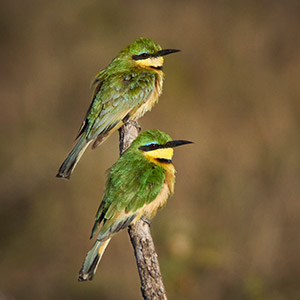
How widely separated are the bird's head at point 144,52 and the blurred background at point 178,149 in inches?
65.4

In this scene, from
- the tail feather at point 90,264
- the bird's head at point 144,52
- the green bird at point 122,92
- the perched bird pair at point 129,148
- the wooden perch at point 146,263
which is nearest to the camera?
the wooden perch at point 146,263

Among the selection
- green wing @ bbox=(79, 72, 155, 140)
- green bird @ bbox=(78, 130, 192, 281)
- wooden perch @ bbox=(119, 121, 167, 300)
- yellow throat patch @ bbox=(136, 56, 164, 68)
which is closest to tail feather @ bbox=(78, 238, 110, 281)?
green bird @ bbox=(78, 130, 192, 281)

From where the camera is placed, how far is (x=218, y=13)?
621 cm

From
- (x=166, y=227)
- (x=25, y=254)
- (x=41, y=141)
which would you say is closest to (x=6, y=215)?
(x=25, y=254)

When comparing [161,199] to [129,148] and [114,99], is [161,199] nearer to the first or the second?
[129,148]

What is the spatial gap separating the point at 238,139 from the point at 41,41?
243cm

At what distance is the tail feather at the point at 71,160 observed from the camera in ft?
9.76

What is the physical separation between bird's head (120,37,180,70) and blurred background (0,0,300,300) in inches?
65.4

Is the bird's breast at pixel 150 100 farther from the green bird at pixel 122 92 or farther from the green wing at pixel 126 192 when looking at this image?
the green wing at pixel 126 192

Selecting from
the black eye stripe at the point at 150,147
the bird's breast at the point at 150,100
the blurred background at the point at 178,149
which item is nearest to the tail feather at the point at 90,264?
the black eye stripe at the point at 150,147

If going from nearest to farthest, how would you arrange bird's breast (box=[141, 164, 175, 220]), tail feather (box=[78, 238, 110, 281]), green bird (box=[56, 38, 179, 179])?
1. tail feather (box=[78, 238, 110, 281])
2. bird's breast (box=[141, 164, 175, 220])
3. green bird (box=[56, 38, 179, 179])

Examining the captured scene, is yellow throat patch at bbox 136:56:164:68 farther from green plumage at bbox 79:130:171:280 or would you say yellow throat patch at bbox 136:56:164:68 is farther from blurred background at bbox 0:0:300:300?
blurred background at bbox 0:0:300:300

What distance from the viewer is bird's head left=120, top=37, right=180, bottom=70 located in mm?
3502

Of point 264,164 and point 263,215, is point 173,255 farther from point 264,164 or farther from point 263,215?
point 264,164
